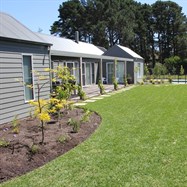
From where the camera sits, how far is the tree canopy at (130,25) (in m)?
45.7

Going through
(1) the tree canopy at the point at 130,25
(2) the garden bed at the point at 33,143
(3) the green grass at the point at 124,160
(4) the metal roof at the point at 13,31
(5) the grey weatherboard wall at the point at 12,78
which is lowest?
(3) the green grass at the point at 124,160

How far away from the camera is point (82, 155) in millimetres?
5086

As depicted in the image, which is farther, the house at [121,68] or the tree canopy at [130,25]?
the tree canopy at [130,25]

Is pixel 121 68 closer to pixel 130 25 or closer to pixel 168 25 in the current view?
pixel 130 25

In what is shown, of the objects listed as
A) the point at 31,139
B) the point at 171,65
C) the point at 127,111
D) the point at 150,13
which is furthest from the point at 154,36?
the point at 31,139

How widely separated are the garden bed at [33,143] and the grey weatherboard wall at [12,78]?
0.56m

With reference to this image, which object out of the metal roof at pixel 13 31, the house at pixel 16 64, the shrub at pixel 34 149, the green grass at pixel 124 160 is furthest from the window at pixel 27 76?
the shrub at pixel 34 149

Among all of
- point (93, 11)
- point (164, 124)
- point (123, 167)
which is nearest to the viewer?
point (123, 167)

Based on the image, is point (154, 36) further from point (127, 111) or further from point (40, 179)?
point (40, 179)

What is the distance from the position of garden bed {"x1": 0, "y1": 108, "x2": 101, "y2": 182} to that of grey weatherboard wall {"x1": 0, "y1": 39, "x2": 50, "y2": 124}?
22.1 inches

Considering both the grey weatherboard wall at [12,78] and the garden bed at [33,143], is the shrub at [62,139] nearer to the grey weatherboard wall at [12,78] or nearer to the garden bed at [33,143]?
the garden bed at [33,143]

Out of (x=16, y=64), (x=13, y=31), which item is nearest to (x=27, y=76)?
(x=16, y=64)

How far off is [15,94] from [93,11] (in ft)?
136

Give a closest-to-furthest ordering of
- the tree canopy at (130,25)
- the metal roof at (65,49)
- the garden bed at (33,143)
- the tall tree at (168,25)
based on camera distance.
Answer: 1. the garden bed at (33,143)
2. the metal roof at (65,49)
3. the tree canopy at (130,25)
4. the tall tree at (168,25)
